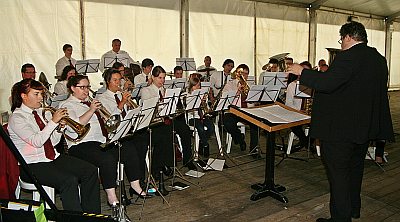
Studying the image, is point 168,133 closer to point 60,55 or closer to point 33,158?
point 33,158

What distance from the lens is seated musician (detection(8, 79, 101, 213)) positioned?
11.2ft

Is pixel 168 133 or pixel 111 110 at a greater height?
pixel 111 110

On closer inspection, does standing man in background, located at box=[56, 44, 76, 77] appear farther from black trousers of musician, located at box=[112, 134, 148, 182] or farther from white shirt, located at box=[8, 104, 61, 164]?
white shirt, located at box=[8, 104, 61, 164]

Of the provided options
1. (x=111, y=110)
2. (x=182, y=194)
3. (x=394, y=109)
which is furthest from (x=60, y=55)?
(x=394, y=109)

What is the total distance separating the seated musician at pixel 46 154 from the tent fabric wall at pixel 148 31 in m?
4.62

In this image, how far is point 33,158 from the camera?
11.7ft

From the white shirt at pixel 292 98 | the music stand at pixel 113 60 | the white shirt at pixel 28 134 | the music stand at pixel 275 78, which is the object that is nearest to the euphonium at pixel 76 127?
the white shirt at pixel 28 134

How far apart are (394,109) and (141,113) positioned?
11.0 meters

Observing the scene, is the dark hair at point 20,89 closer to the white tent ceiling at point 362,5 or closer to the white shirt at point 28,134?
the white shirt at point 28,134

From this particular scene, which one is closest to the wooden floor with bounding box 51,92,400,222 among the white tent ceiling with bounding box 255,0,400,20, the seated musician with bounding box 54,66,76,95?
the seated musician with bounding box 54,66,76,95

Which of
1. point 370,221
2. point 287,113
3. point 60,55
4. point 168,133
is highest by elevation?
point 60,55

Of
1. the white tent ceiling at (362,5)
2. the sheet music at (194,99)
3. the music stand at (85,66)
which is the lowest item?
the sheet music at (194,99)

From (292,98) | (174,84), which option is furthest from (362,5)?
(174,84)

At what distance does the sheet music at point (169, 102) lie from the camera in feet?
14.7
